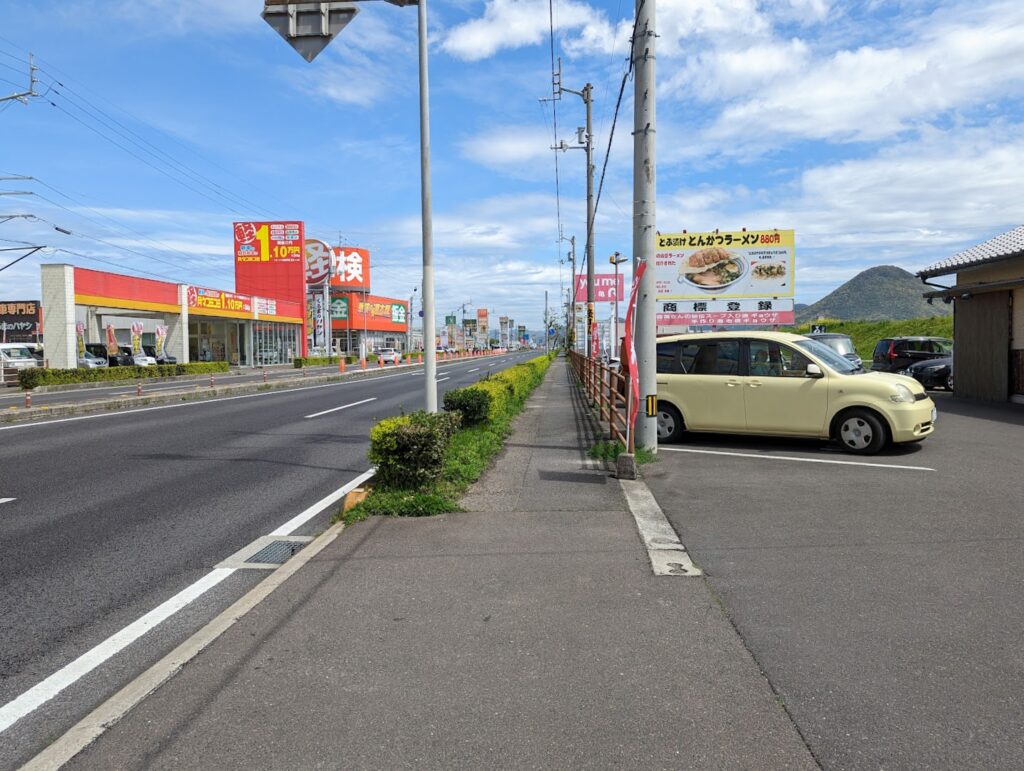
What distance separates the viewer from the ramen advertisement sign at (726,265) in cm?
2312

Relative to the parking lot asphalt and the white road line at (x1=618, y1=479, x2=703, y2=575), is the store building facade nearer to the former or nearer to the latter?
the parking lot asphalt

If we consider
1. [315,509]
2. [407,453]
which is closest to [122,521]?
[315,509]

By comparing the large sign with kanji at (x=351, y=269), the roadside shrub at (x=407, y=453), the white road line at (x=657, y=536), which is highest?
the large sign with kanji at (x=351, y=269)

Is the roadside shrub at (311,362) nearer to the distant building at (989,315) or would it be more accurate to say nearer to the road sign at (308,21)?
the distant building at (989,315)

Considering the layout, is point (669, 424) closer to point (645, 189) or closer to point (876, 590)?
point (645, 189)

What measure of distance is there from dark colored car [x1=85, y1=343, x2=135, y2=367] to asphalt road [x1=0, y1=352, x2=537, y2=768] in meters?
30.4

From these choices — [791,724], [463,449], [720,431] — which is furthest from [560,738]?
[720,431]

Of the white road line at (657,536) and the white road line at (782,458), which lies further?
the white road line at (782,458)

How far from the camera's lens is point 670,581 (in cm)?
441

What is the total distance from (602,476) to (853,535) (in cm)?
285

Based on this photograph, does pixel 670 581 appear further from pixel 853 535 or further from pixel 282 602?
pixel 282 602

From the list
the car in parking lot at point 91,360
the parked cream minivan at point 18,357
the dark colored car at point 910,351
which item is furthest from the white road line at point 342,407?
the car in parking lot at point 91,360

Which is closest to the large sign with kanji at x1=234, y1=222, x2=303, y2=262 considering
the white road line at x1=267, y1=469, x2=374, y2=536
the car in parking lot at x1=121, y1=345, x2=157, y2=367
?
the car in parking lot at x1=121, y1=345, x2=157, y2=367

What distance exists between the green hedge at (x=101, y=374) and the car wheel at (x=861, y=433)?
94.5ft
